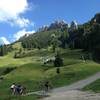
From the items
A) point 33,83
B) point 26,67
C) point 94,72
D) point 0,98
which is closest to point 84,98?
point 0,98

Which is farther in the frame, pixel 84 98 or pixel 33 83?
pixel 33 83

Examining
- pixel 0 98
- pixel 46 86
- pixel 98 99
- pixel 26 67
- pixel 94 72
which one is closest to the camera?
pixel 98 99

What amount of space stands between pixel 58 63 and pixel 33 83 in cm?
5520

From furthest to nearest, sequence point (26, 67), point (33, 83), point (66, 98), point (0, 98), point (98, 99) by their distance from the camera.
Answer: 1. point (26, 67)
2. point (33, 83)
3. point (0, 98)
4. point (66, 98)
5. point (98, 99)

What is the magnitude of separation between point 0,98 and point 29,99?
6.29 meters

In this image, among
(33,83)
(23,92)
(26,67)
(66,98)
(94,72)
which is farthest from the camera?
(26,67)

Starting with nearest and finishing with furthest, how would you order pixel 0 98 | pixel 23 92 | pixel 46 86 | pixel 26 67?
pixel 0 98 < pixel 23 92 < pixel 46 86 < pixel 26 67

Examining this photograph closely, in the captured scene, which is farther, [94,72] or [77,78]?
[94,72]

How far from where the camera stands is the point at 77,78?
9856 centimetres

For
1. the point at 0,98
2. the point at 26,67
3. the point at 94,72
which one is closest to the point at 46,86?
the point at 0,98

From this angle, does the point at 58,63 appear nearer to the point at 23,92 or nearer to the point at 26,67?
the point at 26,67

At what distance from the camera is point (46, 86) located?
247ft

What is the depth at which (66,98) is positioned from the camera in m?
55.3

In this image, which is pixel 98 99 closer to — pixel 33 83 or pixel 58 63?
→ pixel 33 83
